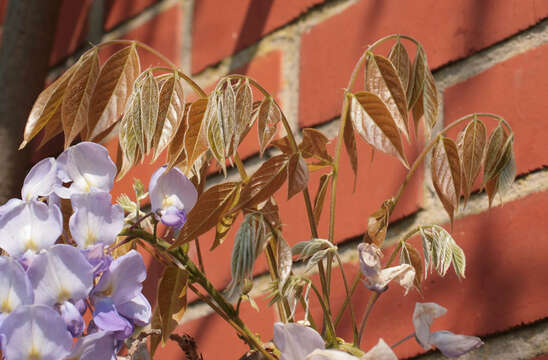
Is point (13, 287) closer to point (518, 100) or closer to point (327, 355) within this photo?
point (327, 355)

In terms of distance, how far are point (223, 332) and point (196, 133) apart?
0.48 m

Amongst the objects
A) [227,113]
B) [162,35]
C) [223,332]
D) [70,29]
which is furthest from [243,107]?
[70,29]

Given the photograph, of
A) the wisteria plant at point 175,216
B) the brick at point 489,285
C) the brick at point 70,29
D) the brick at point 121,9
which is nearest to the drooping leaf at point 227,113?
the wisteria plant at point 175,216

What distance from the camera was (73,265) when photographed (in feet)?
1.64

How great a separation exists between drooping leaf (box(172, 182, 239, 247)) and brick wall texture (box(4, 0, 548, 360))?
13.2 inches

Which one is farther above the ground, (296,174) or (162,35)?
(296,174)

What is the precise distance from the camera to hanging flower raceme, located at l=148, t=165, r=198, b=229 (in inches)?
21.8

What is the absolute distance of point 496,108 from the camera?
0.84 metres

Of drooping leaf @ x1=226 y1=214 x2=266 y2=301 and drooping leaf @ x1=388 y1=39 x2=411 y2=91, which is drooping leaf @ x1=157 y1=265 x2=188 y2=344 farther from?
drooping leaf @ x1=388 y1=39 x2=411 y2=91

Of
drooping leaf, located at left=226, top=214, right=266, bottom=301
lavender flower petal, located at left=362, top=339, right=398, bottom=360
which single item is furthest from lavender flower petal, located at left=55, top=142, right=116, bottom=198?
lavender flower petal, located at left=362, top=339, right=398, bottom=360

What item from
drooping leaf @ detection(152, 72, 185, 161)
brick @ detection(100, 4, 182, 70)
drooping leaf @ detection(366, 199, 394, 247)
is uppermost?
drooping leaf @ detection(152, 72, 185, 161)

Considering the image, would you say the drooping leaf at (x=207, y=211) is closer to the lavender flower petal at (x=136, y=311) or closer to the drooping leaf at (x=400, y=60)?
the lavender flower petal at (x=136, y=311)

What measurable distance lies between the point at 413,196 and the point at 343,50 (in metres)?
0.22

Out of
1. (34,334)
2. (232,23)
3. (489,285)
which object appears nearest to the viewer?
(34,334)
